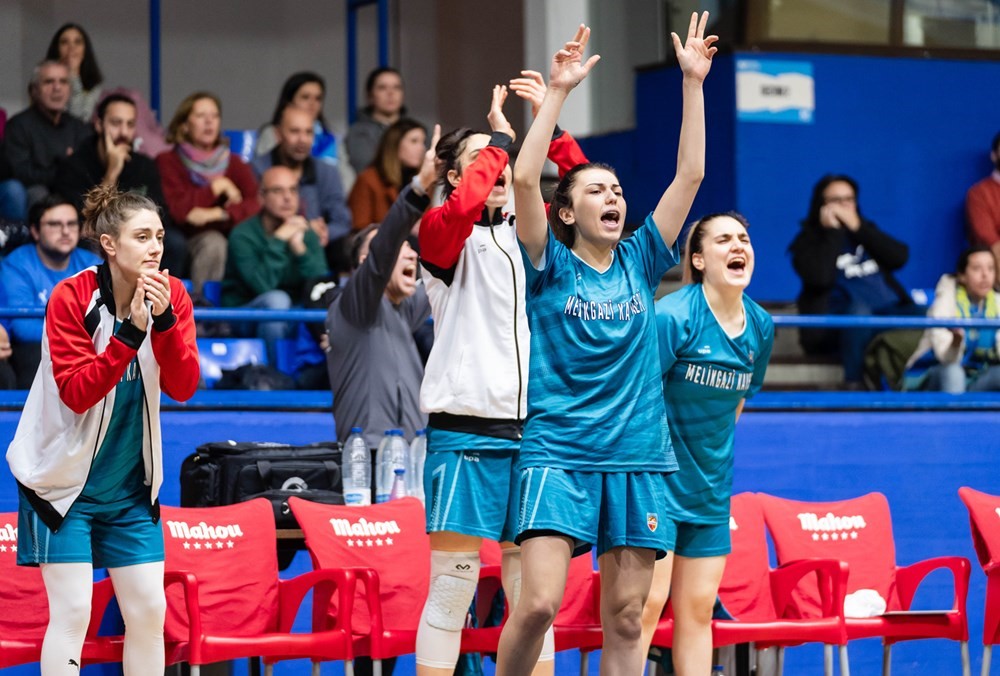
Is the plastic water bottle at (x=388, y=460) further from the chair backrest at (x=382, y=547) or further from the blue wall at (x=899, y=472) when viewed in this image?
the blue wall at (x=899, y=472)

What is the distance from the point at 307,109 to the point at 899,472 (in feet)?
12.5

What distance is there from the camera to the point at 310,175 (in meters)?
9.20

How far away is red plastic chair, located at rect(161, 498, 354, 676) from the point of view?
586 centimetres

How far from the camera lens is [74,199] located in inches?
336

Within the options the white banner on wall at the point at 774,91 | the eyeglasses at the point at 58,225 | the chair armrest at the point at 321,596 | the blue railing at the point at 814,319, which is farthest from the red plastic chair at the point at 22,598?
the white banner on wall at the point at 774,91

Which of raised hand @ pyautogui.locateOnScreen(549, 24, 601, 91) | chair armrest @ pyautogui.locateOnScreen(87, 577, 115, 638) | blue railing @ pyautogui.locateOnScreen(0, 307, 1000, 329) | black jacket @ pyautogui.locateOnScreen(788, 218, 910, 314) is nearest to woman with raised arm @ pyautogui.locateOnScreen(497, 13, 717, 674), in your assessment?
raised hand @ pyautogui.locateOnScreen(549, 24, 601, 91)

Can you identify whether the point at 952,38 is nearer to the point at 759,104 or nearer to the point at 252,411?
the point at 759,104

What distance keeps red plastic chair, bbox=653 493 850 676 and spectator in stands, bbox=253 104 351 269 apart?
3.23 meters

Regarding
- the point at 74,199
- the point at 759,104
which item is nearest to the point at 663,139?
the point at 759,104

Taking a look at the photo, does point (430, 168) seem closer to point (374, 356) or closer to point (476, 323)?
point (476, 323)

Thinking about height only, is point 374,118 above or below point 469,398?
above

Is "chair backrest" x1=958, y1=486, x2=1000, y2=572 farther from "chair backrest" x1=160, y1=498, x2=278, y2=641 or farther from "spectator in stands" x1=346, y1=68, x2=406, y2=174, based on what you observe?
"spectator in stands" x1=346, y1=68, x2=406, y2=174

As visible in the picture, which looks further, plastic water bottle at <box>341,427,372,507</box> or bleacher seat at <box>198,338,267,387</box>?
bleacher seat at <box>198,338,267,387</box>

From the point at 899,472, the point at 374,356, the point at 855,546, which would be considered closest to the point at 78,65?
the point at 374,356
